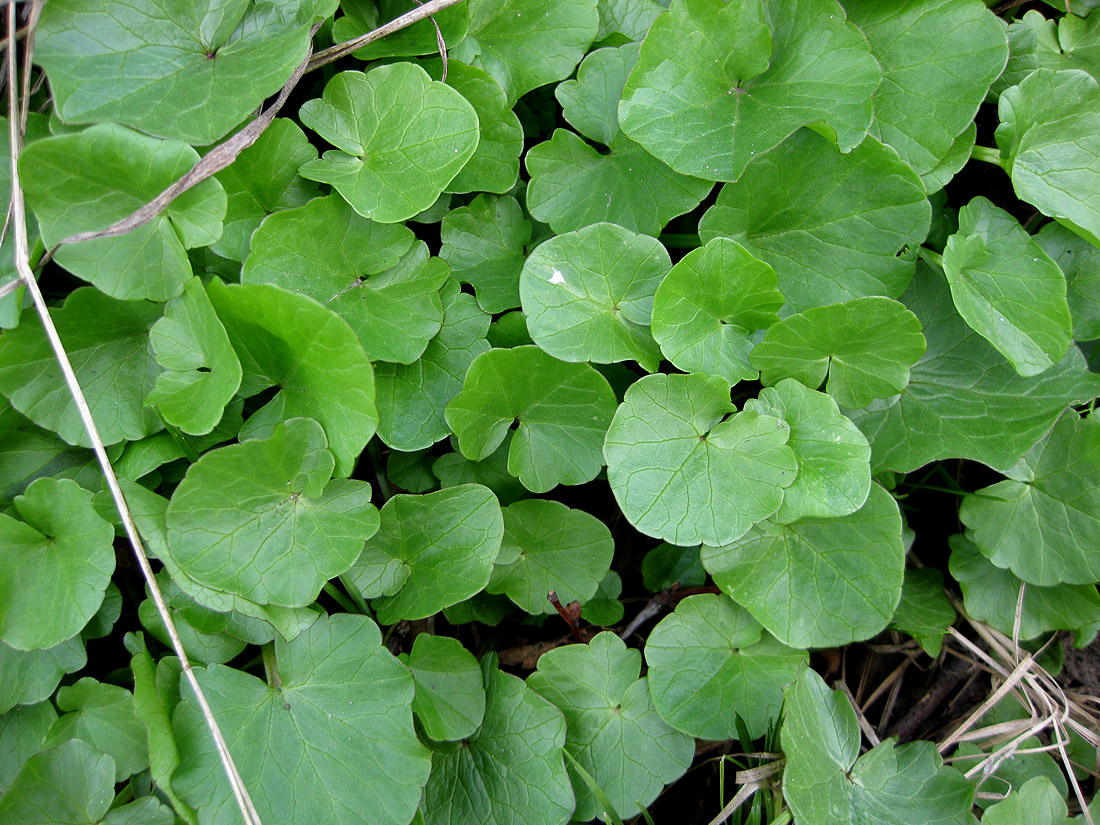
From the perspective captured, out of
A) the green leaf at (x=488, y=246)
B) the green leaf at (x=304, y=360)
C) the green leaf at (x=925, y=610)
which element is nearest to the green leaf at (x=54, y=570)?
the green leaf at (x=304, y=360)

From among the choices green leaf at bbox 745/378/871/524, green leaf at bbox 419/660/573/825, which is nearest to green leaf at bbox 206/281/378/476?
green leaf at bbox 419/660/573/825

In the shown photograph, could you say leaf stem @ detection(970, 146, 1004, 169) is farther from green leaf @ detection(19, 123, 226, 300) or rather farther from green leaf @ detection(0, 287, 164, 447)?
green leaf @ detection(0, 287, 164, 447)

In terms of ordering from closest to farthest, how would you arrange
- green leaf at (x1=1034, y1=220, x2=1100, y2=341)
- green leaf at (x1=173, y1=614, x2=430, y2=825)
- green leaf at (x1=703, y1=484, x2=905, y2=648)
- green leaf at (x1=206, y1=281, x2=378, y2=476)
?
green leaf at (x1=206, y1=281, x2=378, y2=476)
green leaf at (x1=173, y1=614, x2=430, y2=825)
green leaf at (x1=703, y1=484, x2=905, y2=648)
green leaf at (x1=1034, y1=220, x2=1100, y2=341)

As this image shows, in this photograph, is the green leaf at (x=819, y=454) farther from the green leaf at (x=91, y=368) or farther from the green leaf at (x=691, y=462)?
the green leaf at (x=91, y=368)

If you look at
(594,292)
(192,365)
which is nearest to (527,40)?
(594,292)

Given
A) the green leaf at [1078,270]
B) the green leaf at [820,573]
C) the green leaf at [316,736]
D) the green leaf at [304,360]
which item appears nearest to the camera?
the green leaf at [304,360]

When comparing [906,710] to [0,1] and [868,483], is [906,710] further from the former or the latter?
[0,1]
